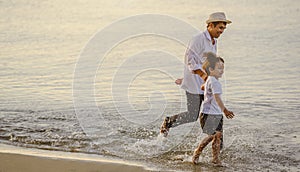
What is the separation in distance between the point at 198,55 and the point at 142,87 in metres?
3.52

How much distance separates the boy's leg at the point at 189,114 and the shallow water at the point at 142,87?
10.3 inches

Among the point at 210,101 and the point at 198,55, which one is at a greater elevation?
the point at 198,55

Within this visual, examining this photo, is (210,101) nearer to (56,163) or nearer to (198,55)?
(198,55)

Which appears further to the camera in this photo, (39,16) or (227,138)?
(39,16)

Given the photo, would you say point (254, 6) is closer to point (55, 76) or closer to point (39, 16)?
point (39, 16)

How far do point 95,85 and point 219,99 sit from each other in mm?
4354

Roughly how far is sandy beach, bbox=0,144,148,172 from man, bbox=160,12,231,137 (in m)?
1.10

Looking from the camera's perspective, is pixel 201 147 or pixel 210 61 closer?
pixel 210 61

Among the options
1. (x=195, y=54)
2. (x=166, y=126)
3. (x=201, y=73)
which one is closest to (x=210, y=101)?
(x=201, y=73)

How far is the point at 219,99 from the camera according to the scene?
568cm

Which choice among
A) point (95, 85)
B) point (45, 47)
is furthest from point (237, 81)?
point (45, 47)

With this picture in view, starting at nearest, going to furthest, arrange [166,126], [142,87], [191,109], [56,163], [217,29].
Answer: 1. [56,163]
2. [217,29]
3. [191,109]
4. [166,126]
5. [142,87]

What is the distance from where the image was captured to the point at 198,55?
6.18 metres

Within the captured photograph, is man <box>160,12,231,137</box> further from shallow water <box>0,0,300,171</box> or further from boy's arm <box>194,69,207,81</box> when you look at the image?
shallow water <box>0,0,300,171</box>
